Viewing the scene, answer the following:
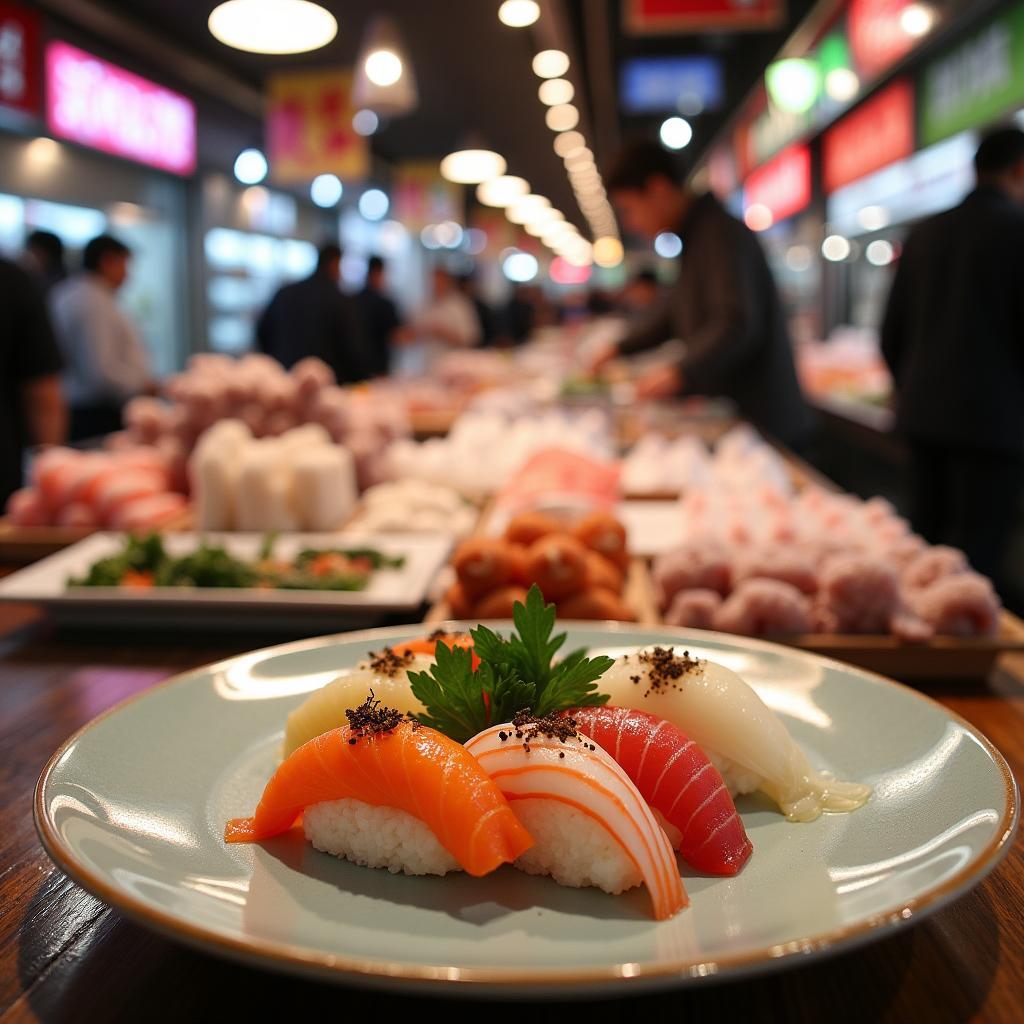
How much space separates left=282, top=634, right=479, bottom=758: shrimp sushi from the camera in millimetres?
1034

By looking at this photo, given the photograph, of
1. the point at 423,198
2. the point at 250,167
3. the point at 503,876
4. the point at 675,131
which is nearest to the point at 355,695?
the point at 503,876

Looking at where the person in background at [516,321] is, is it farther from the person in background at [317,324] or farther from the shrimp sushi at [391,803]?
the shrimp sushi at [391,803]

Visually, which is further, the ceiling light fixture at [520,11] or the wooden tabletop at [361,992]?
the ceiling light fixture at [520,11]

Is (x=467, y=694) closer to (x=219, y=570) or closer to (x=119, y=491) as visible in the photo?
(x=219, y=570)

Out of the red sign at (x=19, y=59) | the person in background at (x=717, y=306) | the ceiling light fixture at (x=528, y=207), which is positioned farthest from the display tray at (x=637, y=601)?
the ceiling light fixture at (x=528, y=207)

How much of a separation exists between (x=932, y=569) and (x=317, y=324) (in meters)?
6.25

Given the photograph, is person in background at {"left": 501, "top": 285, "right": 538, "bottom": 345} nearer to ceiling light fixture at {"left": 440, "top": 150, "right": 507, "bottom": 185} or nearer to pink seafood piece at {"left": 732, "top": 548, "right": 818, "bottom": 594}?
ceiling light fixture at {"left": 440, "top": 150, "right": 507, "bottom": 185}

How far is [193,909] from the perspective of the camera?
0.77 metres

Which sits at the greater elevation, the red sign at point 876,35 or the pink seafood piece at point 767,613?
the red sign at point 876,35

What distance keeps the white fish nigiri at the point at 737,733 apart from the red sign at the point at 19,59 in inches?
278

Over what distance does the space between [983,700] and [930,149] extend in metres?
6.74

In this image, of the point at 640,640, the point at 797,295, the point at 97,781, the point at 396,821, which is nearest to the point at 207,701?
the point at 97,781

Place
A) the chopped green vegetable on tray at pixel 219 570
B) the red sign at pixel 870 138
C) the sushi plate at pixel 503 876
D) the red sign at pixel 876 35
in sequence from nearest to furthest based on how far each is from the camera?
the sushi plate at pixel 503 876, the chopped green vegetable on tray at pixel 219 570, the red sign at pixel 876 35, the red sign at pixel 870 138

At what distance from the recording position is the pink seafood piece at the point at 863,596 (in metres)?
1.68
